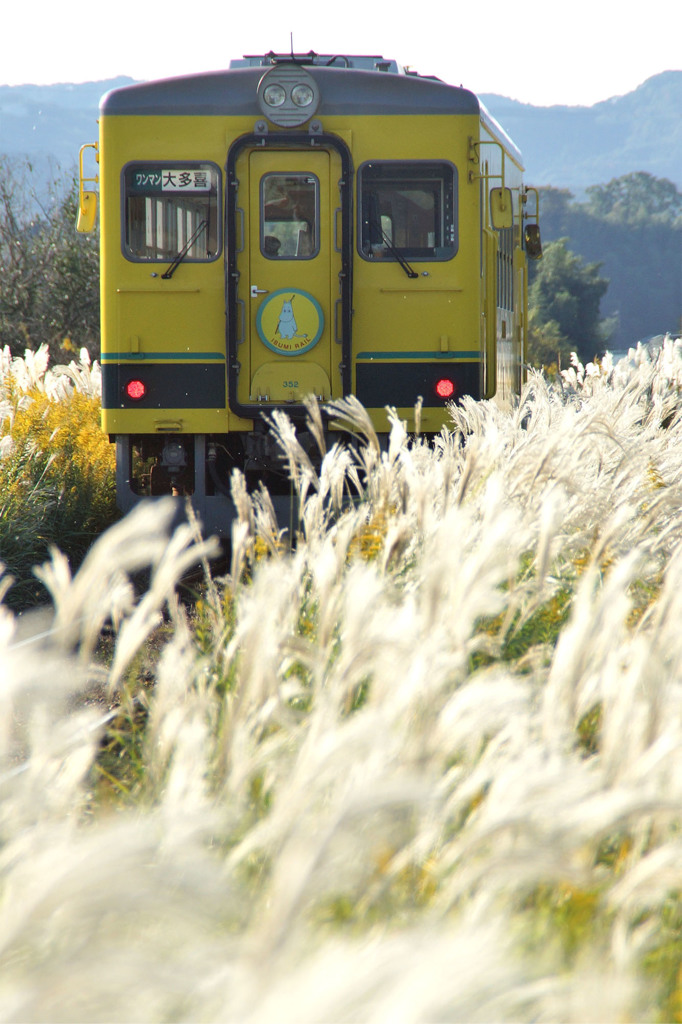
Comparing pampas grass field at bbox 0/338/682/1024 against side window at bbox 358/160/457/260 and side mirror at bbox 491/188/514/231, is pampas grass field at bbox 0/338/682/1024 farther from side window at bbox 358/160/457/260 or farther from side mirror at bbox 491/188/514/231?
side mirror at bbox 491/188/514/231

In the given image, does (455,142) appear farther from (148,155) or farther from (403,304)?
(148,155)

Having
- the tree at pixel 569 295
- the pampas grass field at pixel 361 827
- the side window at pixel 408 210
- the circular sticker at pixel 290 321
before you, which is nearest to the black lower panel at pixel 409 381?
the circular sticker at pixel 290 321

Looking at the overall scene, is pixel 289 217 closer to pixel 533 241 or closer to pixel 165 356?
pixel 165 356

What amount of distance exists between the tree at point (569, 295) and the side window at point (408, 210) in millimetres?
42903

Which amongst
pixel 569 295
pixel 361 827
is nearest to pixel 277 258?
pixel 361 827

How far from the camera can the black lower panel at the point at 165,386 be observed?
24.6 feet

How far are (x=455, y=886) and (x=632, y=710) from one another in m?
0.39

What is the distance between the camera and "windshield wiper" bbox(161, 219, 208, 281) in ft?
24.4

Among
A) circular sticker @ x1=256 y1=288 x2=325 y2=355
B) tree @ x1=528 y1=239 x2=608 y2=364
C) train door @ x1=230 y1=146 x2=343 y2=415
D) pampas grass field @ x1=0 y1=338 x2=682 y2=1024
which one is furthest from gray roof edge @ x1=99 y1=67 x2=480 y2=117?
tree @ x1=528 y1=239 x2=608 y2=364

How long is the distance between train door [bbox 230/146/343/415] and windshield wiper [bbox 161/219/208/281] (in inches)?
10.7

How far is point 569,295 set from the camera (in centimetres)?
5256

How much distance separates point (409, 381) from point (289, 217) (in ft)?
4.14

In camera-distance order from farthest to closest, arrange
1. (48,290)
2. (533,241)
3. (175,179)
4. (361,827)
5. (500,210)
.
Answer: (48,290) → (533,241) → (500,210) → (175,179) → (361,827)

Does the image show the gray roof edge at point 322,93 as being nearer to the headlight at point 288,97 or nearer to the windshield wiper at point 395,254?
the headlight at point 288,97
